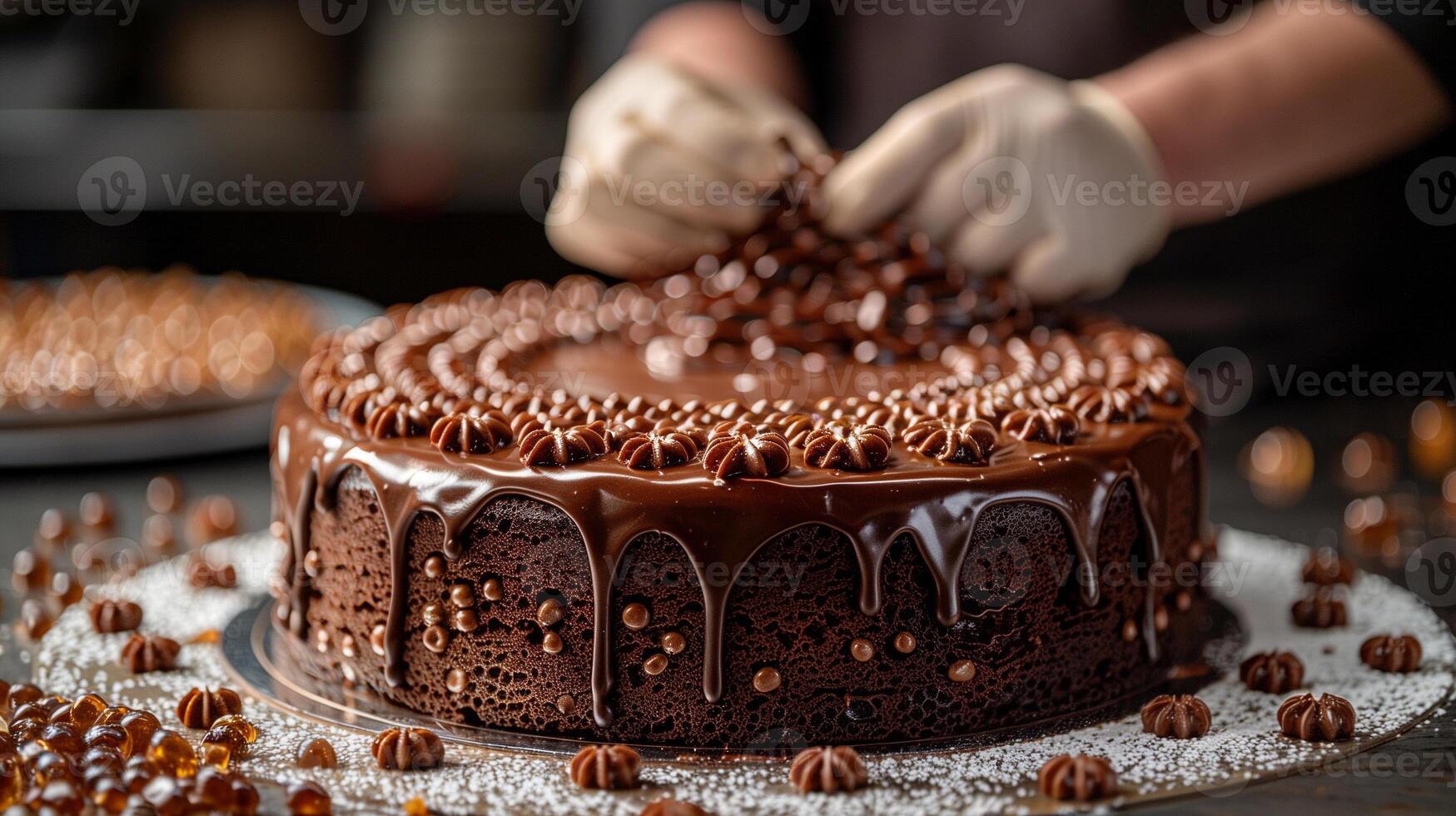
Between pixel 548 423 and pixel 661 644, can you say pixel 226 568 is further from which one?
pixel 661 644

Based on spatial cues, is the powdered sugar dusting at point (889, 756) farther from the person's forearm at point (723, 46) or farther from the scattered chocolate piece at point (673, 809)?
the person's forearm at point (723, 46)

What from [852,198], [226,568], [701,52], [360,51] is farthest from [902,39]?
[360,51]

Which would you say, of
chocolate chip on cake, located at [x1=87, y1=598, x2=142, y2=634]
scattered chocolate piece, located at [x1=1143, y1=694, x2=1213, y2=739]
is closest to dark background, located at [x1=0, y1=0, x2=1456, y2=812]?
scattered chocolate piece, located at [x1=1143, y1=694, x2=1213, y2=739]

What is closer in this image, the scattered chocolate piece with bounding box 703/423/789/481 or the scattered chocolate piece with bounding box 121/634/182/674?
the scattered chocolate piece with bounding box 703/423/789/481

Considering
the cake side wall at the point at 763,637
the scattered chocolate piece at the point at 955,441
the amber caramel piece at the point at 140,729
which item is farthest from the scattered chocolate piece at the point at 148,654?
the scattered chocolate piece at the point at 955,441

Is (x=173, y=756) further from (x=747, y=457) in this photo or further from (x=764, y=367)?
(x=764, y=367)

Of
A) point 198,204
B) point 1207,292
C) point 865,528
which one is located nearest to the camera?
point 865,528

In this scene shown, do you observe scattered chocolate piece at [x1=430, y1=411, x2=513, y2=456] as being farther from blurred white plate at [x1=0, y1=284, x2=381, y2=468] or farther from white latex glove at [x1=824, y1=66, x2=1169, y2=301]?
blurred white plate at [x1=0, y1=284, x2=381, y2=468]
